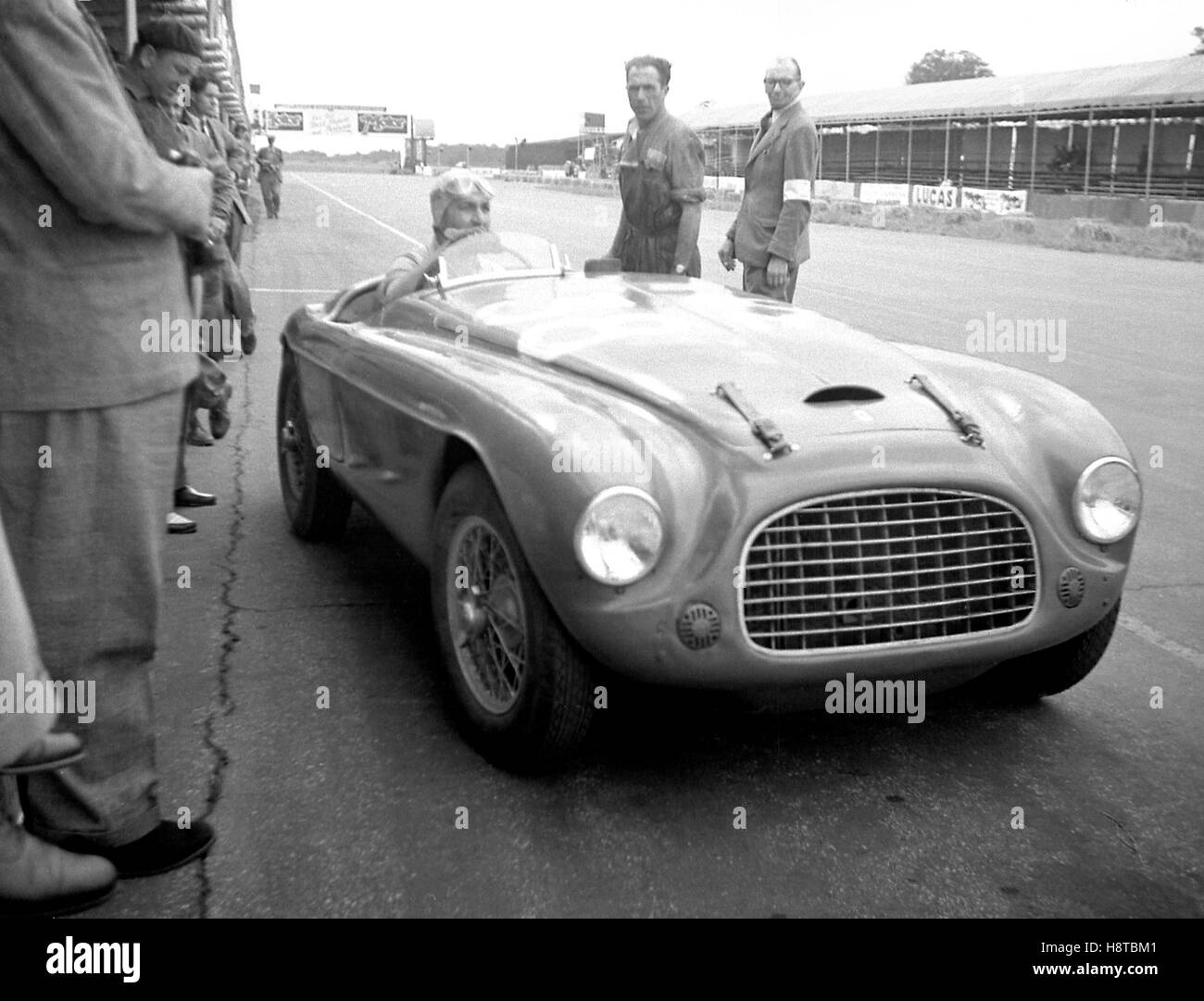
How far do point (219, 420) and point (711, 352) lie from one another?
10.9ft

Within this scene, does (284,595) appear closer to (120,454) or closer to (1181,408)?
(120,454)

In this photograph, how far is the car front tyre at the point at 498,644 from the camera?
304cm

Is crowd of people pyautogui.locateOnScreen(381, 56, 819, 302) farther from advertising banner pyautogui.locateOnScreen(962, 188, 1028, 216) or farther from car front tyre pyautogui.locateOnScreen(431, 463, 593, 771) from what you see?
advertising banner pyautogui.locateOnScreen(962, 188, 1028, 216)

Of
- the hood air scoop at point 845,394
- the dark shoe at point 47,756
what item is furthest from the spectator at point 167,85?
the hood air scoop at point 845,394

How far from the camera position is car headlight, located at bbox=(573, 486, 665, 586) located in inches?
114

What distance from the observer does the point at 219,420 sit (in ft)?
20.7

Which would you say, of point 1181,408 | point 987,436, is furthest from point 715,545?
point 1181,408

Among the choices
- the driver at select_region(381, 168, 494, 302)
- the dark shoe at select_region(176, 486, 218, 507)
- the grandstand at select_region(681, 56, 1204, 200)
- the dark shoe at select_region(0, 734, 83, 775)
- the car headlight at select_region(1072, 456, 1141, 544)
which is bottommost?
the dark shoe at select_region(176, 486, 218, 507)

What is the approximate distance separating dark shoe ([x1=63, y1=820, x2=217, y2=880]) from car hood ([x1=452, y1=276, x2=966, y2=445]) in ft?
4.67

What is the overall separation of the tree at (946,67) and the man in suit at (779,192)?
112887 mm

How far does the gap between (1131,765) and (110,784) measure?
2.33 m

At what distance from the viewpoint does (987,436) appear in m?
3.32

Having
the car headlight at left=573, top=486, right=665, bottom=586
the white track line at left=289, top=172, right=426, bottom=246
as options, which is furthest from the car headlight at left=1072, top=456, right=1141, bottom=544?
the white track line at left=289, top=172, right=426, bottom=246
